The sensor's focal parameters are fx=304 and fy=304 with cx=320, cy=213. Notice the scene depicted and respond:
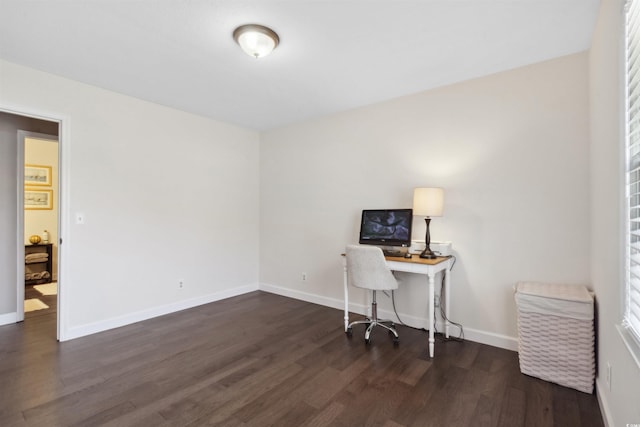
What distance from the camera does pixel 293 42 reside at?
226 centimetres

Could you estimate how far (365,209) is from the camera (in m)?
3.57

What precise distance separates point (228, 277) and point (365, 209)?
7.30 ft

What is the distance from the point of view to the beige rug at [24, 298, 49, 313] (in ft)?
12.4

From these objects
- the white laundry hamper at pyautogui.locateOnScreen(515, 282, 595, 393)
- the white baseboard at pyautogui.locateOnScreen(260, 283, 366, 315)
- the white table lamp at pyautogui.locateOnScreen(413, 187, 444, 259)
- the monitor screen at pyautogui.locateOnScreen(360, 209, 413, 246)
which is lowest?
the white baseboard at pyautogui.locateOnScreen(260, 283, 366, 315)

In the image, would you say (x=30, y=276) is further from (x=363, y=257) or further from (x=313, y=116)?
(x=363, y=257)

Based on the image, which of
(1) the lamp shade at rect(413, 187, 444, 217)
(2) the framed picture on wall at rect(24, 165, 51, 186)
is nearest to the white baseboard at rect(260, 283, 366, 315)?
(1) the lamp shade at rect(413, 187, 444, 217)

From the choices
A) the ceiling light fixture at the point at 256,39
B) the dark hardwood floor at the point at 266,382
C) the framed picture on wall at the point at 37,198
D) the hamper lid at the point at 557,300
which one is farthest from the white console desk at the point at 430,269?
the framed picture on wall at the point at 37,198

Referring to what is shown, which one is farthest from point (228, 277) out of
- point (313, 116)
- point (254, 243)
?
point (313, 116)

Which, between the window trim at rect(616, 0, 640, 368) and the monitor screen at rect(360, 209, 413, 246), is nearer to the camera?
the window trim at rect(616, 0, 640, 368)

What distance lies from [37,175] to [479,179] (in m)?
6.77

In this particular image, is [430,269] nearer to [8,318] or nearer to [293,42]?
[293,42]

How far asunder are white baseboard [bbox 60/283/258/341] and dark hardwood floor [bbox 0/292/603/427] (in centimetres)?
14

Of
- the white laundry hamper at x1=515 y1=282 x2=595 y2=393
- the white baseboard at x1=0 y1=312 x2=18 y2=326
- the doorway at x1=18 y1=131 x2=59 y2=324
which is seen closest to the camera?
the white laundry hamper at x1=515 y1=282 x2=595 y2=393

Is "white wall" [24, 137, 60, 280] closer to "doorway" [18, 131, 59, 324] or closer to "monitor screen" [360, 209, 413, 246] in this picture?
"doorway" [18, 131, 59, 324]
